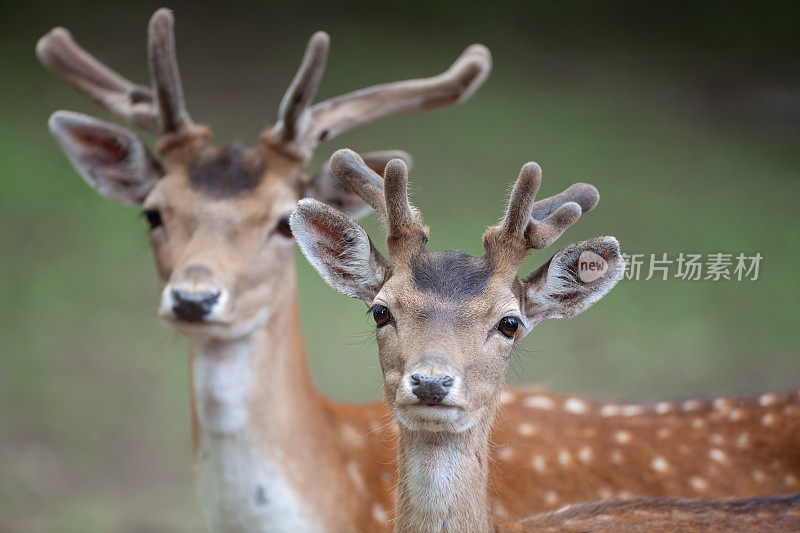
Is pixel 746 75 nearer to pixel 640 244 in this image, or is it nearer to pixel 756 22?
pixel 756 22

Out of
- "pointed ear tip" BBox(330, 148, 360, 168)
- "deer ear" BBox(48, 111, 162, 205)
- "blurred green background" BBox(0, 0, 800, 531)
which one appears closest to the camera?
"pointed ear tip" BBox(330, 148, 360, 168)

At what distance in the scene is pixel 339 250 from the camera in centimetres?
275

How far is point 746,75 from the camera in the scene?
798 cm

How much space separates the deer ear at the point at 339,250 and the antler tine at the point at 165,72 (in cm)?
122

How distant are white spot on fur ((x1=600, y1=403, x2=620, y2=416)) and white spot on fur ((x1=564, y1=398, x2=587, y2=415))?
78mm

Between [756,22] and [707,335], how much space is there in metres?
2.89

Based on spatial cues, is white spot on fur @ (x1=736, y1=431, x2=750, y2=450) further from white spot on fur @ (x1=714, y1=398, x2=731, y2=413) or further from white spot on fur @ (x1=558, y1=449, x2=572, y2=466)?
white spot on fur @ (x1=558, y1=449, x2=572, y2=466)

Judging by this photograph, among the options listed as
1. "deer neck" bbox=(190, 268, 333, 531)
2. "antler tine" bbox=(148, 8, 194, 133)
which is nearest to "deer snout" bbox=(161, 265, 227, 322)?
"deer neck" bbox=(190, 268, 333, 531)

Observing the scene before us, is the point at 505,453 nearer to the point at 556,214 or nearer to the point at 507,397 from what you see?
the point at 507,397

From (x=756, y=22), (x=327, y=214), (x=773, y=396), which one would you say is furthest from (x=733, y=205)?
(x=327, y=214)

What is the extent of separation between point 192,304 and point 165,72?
94 centimetres

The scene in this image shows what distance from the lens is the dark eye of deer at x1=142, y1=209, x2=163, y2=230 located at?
364 cm

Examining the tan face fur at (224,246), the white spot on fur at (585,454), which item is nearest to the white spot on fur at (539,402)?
the white spot on fur at (585,454)

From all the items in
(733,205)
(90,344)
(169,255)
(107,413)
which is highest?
(733,205)
